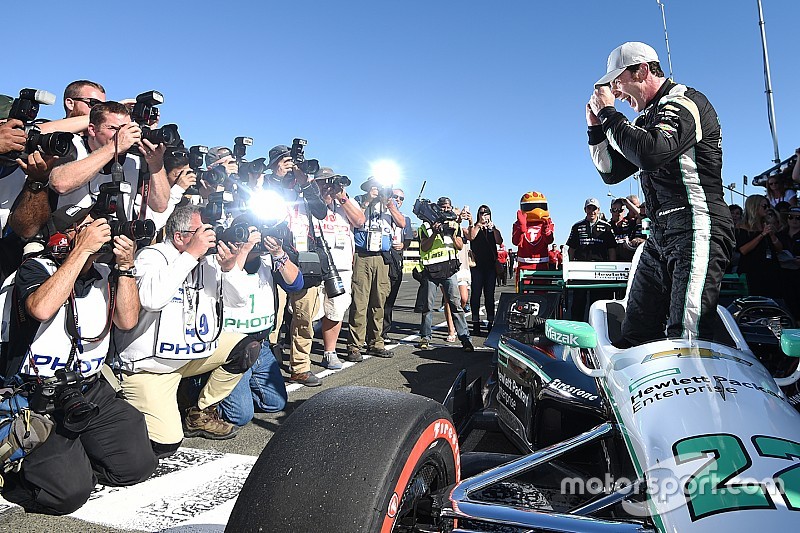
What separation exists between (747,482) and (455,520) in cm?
66

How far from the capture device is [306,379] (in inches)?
205

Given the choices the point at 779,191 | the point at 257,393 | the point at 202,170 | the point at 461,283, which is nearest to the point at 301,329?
the point at 257,393

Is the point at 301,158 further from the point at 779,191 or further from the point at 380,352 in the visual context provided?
the point at 779,191

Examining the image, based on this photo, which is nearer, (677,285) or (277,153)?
(677,285)

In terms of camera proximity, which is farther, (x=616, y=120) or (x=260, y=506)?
(x=616, y=120)

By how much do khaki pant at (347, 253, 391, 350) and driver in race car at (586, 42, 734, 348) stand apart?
3.94 meters

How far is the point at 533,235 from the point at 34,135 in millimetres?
6183

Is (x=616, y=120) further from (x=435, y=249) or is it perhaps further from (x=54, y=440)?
(x=435, y=249)

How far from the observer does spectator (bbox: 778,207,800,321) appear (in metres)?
6.00

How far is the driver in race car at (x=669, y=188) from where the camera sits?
8.05 ft

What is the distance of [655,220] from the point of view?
9.31ft

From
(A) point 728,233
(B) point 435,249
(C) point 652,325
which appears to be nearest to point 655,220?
(A) point 728,233

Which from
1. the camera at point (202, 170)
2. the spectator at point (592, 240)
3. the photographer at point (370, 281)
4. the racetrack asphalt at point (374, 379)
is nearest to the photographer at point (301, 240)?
the racetrack asphalt at point (374, 379)

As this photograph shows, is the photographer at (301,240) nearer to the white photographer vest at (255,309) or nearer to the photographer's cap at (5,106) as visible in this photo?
the white photographer vest at (255,309)
